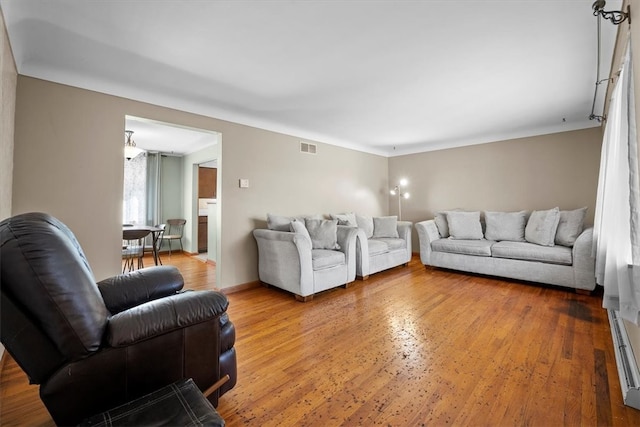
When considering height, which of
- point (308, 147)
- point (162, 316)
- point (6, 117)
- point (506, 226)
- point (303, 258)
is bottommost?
point (303, 258)

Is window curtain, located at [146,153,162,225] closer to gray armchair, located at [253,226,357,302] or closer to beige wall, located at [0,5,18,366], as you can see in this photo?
gray armchair, located at [253,226,357,302]

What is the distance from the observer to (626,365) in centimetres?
163

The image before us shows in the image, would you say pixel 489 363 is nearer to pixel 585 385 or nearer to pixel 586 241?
pixel 585 385

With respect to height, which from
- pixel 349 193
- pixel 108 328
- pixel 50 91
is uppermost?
pixel 50 91

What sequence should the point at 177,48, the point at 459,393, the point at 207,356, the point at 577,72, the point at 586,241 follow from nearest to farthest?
the point at 207,356 < the point at 459,393 < the point at 177,48 < the point at 577,72 < the point at 586,241

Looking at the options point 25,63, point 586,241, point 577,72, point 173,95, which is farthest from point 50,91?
point 586,241

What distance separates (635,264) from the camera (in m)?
1.36

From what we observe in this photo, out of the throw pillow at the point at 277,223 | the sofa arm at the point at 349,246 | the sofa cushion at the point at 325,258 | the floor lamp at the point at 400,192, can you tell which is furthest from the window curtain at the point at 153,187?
the floor lamp at the point at 400,192

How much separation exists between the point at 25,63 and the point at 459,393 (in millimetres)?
4049

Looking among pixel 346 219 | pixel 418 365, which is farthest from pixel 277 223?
pixel 418 365

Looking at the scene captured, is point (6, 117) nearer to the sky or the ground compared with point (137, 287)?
nearer to the sky

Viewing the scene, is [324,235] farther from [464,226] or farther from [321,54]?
[464,226]

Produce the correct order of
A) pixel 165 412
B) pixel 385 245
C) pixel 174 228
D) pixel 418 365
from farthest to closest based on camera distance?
pixel 174 228 → pixel 385 245 → pixel 418 365 → pixel 165 412

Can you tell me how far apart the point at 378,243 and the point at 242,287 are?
82.9 inches
